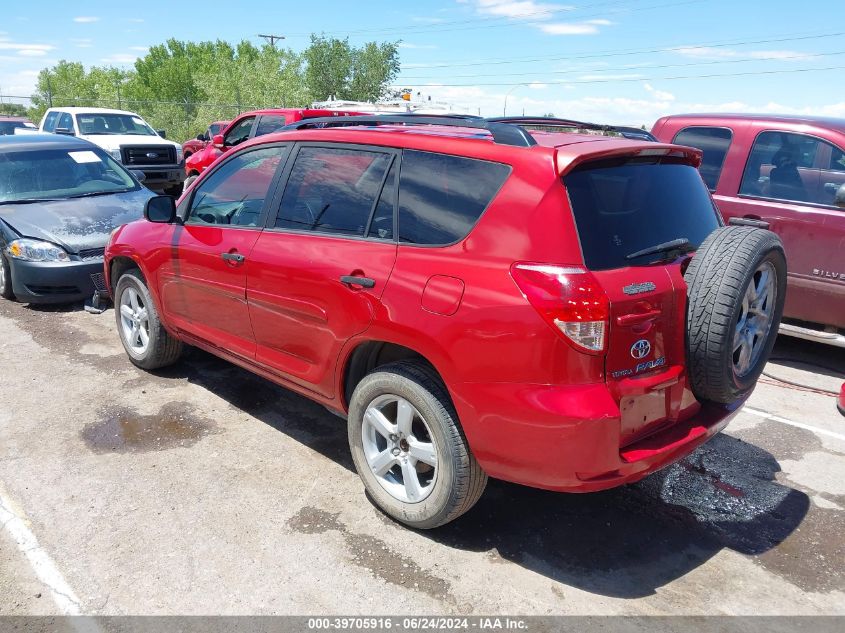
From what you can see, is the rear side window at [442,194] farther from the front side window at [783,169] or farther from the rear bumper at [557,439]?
the front side window at [783,169]

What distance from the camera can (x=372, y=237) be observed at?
3365 millimetres

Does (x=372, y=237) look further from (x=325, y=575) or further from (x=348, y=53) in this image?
(x=348, y=53)

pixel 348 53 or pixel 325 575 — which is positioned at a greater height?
pixel 348 53

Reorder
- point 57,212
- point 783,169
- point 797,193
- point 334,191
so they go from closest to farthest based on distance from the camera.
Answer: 1. point 334,191
2. point 797,193
3. point 783,169
4. point 57,212

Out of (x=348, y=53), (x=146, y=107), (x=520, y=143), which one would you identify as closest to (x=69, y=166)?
(x=520, y=143)

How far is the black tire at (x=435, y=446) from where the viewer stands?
3023 millimetres

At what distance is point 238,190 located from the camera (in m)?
4.33

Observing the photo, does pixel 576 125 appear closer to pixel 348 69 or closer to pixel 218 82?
pixel 218 82

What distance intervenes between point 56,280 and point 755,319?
621cm

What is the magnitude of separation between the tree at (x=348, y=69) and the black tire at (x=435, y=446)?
47129mm

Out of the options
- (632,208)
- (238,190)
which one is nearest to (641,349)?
(632,208)

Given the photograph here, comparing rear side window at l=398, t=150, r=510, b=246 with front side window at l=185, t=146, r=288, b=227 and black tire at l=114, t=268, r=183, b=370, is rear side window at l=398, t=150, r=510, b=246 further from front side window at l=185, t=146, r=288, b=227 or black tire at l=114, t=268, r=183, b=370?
black tire at l=114, t=268, r=183, b=370

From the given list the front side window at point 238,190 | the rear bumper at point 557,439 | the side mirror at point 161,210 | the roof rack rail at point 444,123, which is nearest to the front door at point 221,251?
the front side window at point 238,190

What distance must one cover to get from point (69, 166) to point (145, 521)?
5925mm
